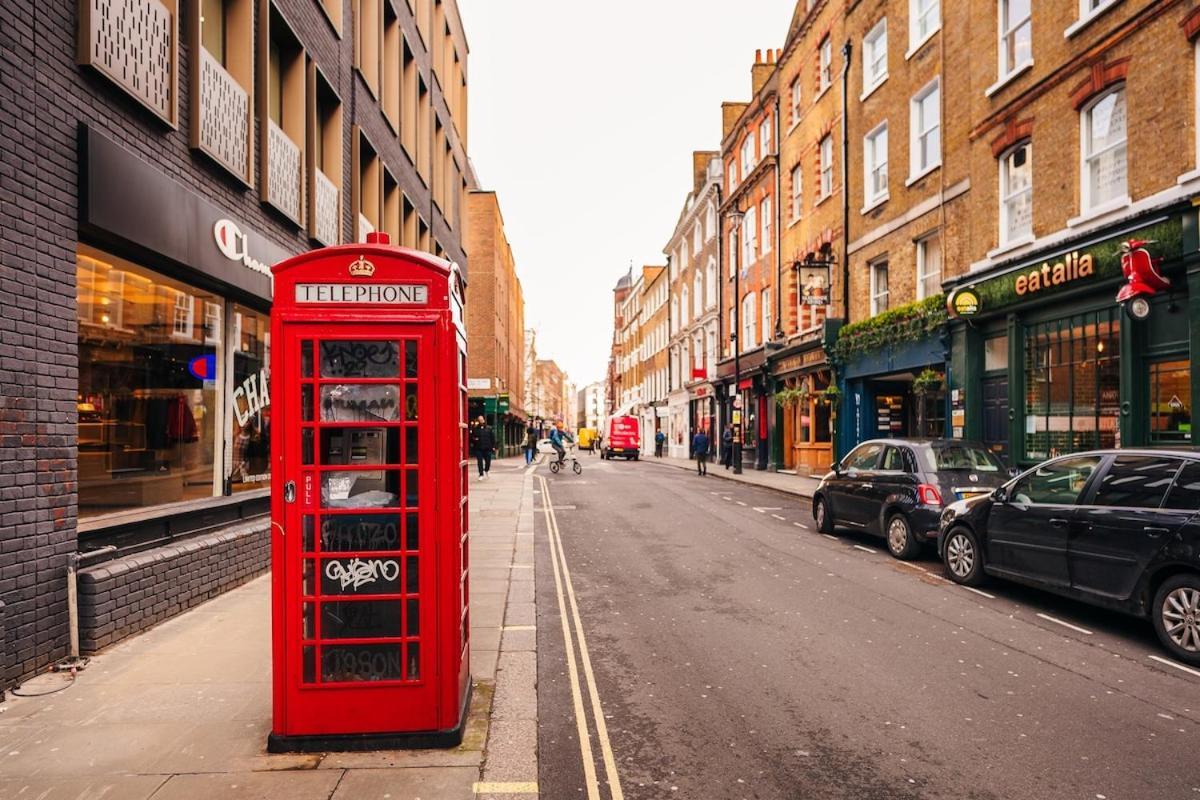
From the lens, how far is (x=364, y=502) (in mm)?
4297

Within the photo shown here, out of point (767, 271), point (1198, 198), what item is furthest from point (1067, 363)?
point (767, 271)

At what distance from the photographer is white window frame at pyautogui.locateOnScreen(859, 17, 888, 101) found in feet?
70.8

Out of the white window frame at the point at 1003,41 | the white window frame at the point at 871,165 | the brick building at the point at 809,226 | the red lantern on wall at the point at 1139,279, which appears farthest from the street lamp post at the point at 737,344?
the red lantern on wall at the point at 1139,279

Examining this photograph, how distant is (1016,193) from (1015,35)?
3224 millimetres

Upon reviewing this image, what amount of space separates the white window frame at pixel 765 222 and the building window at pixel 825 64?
20.5 feet

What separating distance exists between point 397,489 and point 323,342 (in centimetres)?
89

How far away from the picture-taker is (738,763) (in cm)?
424

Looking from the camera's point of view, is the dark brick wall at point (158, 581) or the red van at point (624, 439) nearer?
the dark brick wall at point (158, 581)

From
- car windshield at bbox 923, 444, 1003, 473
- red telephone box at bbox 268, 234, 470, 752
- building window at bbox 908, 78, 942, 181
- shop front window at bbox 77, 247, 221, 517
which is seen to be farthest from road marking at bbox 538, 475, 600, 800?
building window at bbox 908, 78, 942, 181

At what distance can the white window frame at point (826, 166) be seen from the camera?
25.4 meters

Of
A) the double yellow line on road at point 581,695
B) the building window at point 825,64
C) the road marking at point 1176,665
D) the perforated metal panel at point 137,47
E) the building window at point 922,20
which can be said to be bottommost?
the road marking at point 1176,665

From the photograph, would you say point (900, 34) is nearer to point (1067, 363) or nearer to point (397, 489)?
point (1067, 363)

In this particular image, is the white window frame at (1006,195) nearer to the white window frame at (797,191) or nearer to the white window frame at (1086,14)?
the white window frame at (1086,14)

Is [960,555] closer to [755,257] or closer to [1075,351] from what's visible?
[1075,351]
